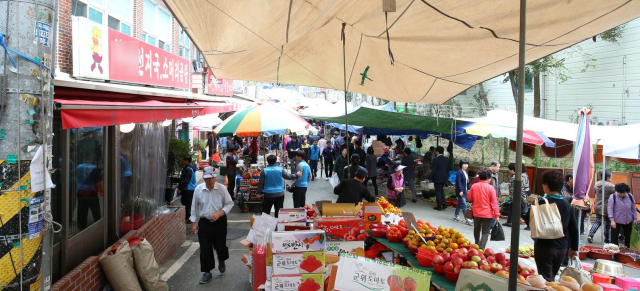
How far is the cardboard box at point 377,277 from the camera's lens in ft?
12.7

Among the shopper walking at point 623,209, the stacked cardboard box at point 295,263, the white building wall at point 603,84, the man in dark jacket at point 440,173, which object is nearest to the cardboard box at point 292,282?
the stacked cardboard box at point 295,263

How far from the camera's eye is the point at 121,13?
546 inches

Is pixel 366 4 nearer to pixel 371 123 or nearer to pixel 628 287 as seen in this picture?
pixel 628 287

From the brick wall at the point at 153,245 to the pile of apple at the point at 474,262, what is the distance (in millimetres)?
3993

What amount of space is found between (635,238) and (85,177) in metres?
10.4

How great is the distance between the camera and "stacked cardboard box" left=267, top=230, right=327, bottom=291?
4.55 meters

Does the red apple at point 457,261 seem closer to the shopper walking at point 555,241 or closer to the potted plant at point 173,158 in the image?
the shopper walking at point 555,241

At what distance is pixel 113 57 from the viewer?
11961mm

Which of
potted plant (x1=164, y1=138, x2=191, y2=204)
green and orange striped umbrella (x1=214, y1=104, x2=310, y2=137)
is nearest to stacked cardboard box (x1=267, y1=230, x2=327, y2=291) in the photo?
green and orange striped umbrella (x1=214, y1=104, x2=310, y2=137)

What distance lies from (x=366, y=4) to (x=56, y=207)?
4.23 metres

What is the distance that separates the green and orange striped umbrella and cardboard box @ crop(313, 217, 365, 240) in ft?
18.0

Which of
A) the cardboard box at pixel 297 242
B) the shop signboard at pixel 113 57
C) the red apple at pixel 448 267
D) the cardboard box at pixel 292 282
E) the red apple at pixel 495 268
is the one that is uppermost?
the shop signboard at pixel 113 57

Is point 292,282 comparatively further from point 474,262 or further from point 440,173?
point 440,173

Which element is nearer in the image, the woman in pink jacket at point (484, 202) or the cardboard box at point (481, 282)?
the cardboard box at point (481, 282)
